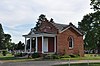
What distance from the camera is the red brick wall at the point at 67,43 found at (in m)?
50.5

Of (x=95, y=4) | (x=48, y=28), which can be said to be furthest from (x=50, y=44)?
(x=95, y=4)

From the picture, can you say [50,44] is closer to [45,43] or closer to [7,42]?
[45,43]

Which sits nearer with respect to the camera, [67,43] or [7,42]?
[67,43]

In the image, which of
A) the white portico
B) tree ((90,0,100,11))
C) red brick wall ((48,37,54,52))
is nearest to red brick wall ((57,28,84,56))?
the white portico

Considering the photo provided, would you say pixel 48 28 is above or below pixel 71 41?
above

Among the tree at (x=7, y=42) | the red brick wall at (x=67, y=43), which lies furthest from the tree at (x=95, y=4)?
the tree at (x=7, y=42)

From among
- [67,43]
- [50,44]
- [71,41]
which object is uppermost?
[71,41]

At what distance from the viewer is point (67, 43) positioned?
51375 millimetres

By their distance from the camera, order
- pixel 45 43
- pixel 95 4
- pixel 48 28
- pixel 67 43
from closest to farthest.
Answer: pixel 95 4 → pixel 67 43 → pixel 45 43 → pixel 48 28

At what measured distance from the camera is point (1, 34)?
11638 cm

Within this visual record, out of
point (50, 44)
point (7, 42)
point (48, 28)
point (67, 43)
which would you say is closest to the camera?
point (67, 43)

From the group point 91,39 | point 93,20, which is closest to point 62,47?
point 91,39

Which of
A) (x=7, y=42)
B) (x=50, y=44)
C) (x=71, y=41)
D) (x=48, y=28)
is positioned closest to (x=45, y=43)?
(x=50, y=44)

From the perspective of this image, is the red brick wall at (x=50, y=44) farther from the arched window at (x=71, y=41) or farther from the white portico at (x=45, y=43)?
the arched window at (x=71, y=41)
